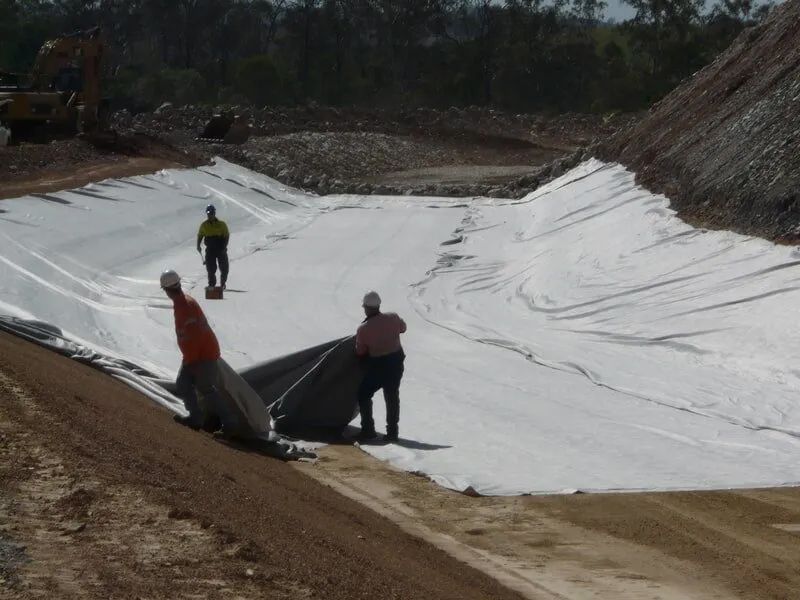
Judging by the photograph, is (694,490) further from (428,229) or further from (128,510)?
(428,229)

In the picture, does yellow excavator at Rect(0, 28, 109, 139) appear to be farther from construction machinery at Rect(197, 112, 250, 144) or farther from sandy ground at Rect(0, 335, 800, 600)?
sandy ground at Rect(0, 335, 800, 600)

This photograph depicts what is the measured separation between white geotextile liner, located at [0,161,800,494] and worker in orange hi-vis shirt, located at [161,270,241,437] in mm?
1532

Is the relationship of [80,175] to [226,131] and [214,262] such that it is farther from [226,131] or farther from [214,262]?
[226,131]

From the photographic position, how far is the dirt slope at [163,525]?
580cm

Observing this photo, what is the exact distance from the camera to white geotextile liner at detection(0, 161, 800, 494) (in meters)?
11.3

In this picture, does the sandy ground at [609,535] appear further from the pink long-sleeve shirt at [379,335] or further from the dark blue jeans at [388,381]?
the pink long-sleeve shirt at [379,335]

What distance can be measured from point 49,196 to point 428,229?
9033mm

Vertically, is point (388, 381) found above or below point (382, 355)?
below

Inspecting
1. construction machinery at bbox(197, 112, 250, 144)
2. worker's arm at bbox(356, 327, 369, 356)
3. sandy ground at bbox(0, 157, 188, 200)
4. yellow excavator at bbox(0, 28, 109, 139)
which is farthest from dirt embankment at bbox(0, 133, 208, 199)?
worker's arm at bbox(356, 327, 369, 356)

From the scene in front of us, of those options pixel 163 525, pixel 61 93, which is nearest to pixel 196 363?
pixel 163 525

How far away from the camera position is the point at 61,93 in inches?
1512

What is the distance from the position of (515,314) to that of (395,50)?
66.0 metres

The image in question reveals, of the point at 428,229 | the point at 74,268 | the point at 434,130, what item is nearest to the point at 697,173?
the point at 428,229

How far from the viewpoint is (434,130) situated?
61.0 metres
